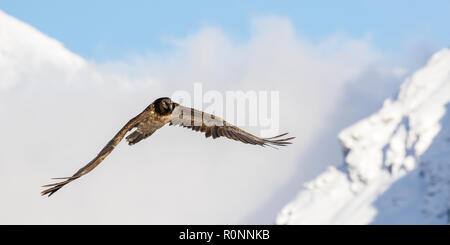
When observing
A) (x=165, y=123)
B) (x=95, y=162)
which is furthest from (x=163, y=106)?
(x=95, y=162)

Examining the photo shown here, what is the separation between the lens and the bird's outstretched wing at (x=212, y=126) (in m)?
22.3

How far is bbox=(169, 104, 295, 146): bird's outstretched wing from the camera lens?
73.1 ft

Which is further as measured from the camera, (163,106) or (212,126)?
(212,126)

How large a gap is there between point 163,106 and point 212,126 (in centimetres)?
396

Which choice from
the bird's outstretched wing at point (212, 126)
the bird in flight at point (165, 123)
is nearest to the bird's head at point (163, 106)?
the bird in flight at point (165, 123)

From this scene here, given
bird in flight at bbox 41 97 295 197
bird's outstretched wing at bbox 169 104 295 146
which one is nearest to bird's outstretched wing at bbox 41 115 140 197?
bird in flight at bbox 41 97 295 197

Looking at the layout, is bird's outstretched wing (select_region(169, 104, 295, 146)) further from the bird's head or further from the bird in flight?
the bird's head

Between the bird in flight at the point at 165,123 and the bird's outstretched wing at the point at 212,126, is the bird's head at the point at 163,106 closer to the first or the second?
the bird in flight at the point at 165,123

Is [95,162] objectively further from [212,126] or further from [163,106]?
[212,126]

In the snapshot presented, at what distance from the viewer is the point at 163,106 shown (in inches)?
782

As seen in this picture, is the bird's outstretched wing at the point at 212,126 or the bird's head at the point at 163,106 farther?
the bird's outstretched wing at the point at 212,126
